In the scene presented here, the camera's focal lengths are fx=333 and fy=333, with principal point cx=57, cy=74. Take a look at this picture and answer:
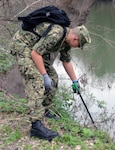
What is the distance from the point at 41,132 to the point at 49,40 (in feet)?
3.60

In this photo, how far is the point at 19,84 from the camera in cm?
834

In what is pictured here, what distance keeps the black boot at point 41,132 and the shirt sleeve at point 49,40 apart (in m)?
0.86

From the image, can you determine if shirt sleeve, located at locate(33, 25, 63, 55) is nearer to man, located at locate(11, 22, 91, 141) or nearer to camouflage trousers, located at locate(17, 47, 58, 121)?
man, located at locate(11, 22, 91, 141)

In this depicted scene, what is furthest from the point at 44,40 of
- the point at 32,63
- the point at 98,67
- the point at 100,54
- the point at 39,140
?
the point at 100,54

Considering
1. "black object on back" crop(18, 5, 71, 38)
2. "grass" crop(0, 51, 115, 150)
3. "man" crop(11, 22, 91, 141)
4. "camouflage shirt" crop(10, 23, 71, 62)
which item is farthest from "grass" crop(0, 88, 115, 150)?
"black object on back" crop(18, 5, 71, 38)

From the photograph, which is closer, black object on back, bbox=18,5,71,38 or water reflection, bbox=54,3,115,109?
black object on back, bbox=18,5,71,38

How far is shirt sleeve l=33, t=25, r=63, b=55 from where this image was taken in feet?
12.2

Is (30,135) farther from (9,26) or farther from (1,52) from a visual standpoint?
(9,26)

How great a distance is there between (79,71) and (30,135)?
599 cm

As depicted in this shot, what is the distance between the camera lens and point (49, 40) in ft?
12.2

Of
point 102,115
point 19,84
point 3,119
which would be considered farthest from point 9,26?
point 3,119

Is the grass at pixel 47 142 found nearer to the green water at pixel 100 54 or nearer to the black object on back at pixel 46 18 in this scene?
the black object on back at pixel 46 18

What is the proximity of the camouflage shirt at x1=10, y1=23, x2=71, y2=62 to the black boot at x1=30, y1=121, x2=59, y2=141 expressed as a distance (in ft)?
2.77

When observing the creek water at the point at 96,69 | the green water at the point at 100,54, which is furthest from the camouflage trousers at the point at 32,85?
the green water at the point at 100,54
